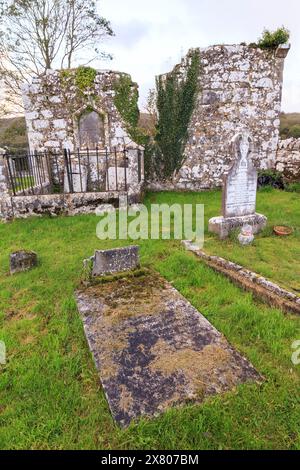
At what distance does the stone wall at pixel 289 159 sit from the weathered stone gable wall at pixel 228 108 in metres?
0.23

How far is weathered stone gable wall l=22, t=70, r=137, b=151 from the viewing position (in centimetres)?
886

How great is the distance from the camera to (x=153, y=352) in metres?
2.60

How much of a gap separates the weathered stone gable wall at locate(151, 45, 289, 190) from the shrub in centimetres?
16

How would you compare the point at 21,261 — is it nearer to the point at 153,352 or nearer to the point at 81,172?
the point at 153,352

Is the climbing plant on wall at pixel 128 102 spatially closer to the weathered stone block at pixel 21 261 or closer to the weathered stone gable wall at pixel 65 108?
the weathered stone gable wall at pixel 65 108

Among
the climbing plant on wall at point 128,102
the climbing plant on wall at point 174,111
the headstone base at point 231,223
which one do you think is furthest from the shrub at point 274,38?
the headstone base at point 231,223

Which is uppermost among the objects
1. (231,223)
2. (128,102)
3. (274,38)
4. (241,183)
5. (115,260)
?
(274,38)

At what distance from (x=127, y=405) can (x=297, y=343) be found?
168cm

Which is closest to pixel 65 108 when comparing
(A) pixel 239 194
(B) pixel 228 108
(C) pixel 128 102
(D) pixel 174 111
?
(C) pixel 128 102

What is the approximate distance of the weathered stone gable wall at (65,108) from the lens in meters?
8.86

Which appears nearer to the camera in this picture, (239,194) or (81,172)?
(239,194)

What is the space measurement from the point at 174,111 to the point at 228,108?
173cm

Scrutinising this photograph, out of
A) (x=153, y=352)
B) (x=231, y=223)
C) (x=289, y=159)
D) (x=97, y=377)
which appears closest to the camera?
(x=97, y=377)
